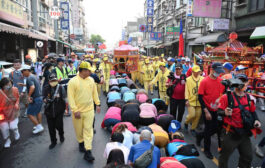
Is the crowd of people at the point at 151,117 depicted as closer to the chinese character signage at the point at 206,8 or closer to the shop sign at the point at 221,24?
the chinese character signage at the point at 206,8

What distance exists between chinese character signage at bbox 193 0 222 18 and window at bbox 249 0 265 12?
2048 mm

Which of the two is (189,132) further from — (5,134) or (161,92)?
(5,134)

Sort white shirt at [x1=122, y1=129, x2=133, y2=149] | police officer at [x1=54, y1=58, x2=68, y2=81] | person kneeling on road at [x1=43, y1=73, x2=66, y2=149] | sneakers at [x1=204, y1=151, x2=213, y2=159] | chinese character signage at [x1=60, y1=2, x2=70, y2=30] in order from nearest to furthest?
white shirt at [x1=122, y1=129, x2=133, y2=149] → sneakers at [x1=204, y1=151, x2=213, y2=159] → person kneeling on road at [x1=43, y1=73, x2=66, y2=149] → police officer at [x1=54, y1=58, x2=68, y2=81] → chinese character signage at [x1=60, y1=2, x2=70, y2=30]

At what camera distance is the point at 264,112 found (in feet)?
25.2

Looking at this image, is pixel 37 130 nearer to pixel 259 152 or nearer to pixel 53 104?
pixel 53 104

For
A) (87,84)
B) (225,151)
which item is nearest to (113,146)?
(87,84)

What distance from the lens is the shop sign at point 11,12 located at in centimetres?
1190

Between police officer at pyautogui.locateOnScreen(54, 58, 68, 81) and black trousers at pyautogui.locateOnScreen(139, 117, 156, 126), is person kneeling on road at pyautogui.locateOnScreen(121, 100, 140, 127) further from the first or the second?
police officer at pyautogui.locateOnScreen(54, 58, 68, 81)

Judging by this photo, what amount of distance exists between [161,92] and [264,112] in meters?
3.96

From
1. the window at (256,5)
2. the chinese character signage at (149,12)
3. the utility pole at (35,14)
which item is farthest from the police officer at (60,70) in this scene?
the chinese character signage at (149,12)

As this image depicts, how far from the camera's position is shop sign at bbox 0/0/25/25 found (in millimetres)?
11904

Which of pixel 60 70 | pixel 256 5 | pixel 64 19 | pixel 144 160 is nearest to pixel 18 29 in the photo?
pixel 60 70

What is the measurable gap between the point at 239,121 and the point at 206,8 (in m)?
13.6

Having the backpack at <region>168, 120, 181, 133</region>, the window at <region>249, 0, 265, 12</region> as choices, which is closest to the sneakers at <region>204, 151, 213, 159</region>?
the backpack at <region>168, 120, 181, 133</region>
